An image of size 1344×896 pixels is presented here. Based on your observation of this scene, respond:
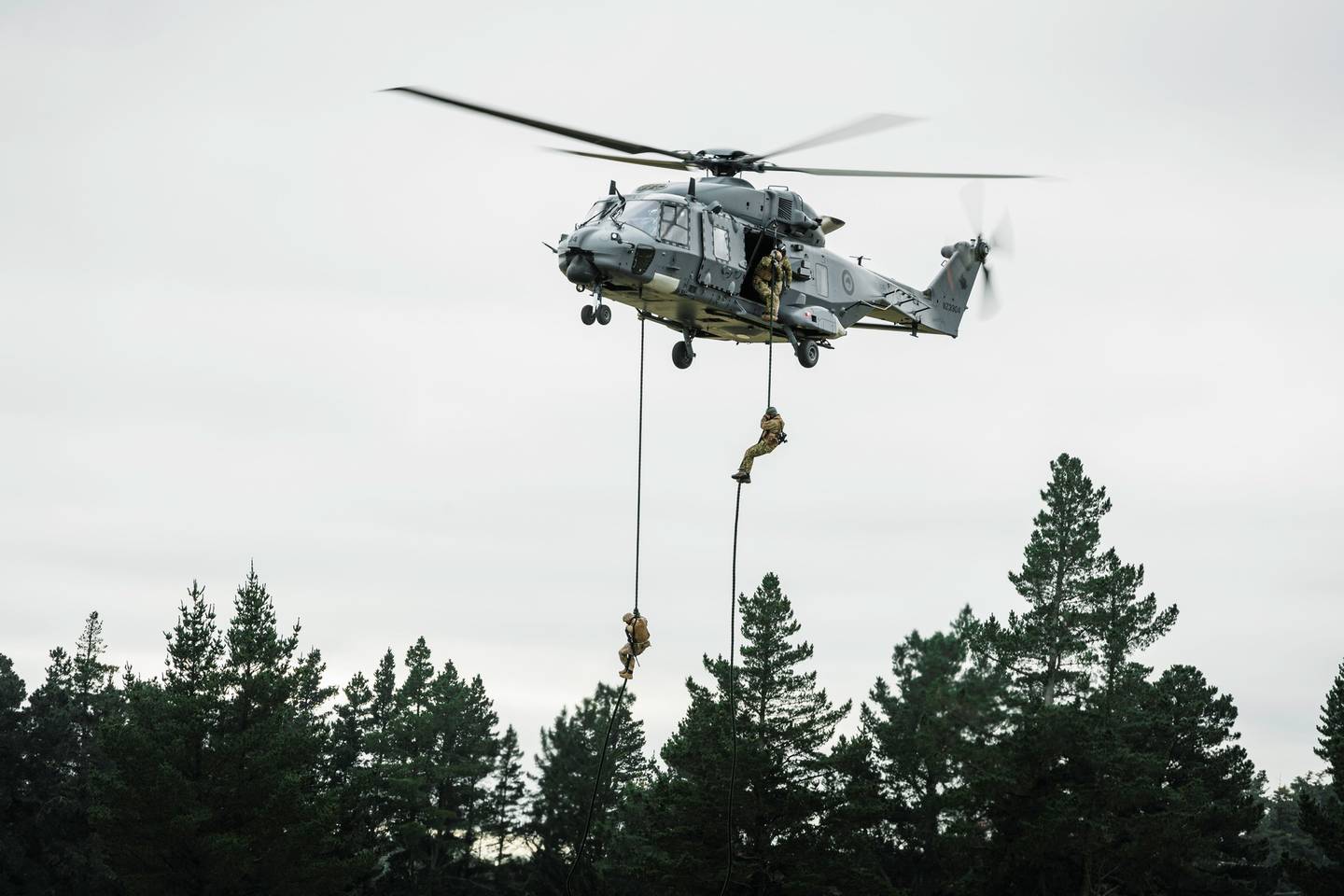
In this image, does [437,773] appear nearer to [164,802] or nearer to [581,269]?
[164,802]

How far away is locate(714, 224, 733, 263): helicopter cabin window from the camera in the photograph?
31.1 meters

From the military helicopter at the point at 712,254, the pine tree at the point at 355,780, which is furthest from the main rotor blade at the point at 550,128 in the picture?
the pine tree at the point at 355,780

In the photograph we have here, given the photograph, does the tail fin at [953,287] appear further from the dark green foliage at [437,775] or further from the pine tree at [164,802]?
the dark green foliage at [437,775]

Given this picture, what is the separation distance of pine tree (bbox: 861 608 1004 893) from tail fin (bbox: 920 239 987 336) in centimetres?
2332

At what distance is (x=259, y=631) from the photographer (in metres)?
65.1

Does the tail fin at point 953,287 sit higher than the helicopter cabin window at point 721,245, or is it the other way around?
the tail fin at point 953,287

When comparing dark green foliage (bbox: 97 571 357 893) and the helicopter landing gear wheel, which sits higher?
the helicopter landing gear wheel

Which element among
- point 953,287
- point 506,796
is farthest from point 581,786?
point 953,287

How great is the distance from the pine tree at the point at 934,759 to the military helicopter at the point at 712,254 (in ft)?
94.4

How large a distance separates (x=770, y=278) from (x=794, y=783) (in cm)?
2915

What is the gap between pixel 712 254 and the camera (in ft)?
101

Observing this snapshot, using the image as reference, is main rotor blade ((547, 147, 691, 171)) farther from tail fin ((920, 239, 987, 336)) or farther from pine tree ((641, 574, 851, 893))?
pine tree ((641, 574, 851, 893))

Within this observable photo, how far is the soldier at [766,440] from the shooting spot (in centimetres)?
2920

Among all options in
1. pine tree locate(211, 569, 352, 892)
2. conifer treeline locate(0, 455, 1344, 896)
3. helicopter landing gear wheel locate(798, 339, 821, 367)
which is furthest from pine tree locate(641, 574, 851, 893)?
helicopter landing gear wheel locate(798, 339, 821, 367)
